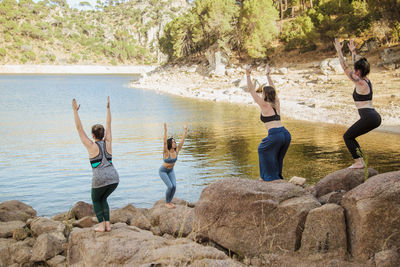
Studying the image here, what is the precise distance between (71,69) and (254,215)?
142858 mm

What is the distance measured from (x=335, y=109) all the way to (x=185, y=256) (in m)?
22.3

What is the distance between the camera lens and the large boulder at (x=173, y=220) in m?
6.48

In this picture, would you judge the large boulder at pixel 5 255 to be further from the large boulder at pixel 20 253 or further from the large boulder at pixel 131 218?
the large boulder at pixel 131 218

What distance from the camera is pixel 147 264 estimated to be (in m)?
4.27

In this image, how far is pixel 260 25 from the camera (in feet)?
165

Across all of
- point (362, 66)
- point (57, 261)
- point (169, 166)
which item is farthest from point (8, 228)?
point (362, 66)

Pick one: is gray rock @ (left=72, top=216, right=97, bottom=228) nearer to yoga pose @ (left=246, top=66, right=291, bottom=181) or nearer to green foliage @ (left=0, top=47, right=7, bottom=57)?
yoga pose @ (left=246, top=66, right=291, bottom=181)

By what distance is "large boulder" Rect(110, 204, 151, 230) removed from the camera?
704 cm

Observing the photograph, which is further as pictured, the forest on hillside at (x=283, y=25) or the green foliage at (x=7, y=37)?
the green foliage at (x=7, y=37)

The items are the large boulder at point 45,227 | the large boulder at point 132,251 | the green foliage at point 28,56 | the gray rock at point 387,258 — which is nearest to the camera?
the gray rock at point 387,258

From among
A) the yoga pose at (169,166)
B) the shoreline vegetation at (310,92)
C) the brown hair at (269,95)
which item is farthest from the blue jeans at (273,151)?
the shoreline vegetation at (310,92)

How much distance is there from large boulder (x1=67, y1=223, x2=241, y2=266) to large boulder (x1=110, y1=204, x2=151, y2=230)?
121cm

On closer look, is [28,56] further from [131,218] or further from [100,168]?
[100,168]

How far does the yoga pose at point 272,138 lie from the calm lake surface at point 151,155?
13.0ft
